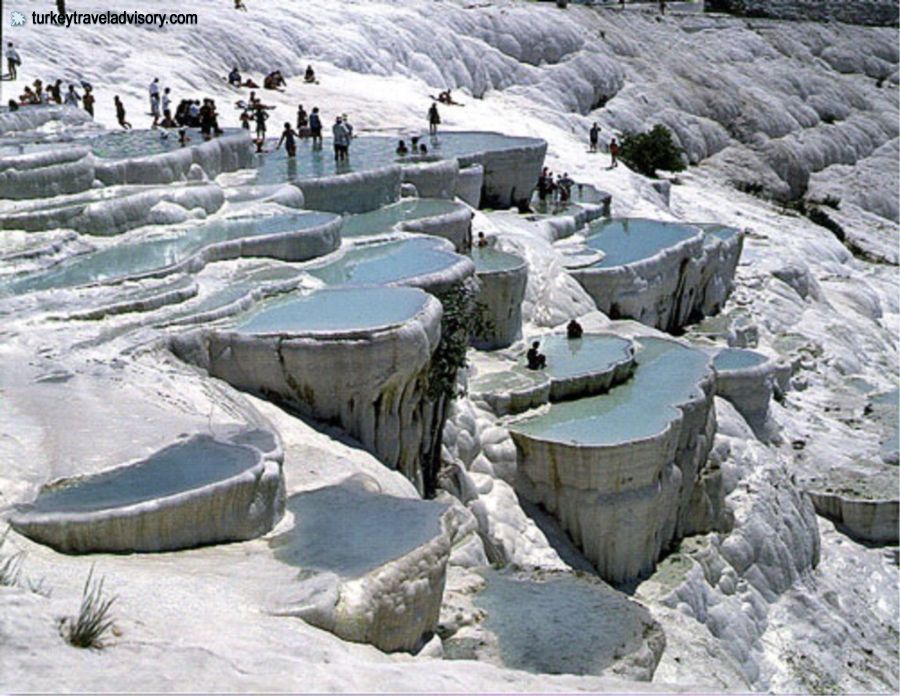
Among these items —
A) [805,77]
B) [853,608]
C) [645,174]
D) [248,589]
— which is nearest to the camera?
[248,589]

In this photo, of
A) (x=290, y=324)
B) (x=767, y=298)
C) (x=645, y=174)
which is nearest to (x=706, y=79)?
(x=645, y=174)

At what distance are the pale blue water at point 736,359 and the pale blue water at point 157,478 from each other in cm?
984

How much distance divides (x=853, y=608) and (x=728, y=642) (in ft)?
8.86

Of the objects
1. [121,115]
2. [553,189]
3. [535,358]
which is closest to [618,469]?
[535,358]

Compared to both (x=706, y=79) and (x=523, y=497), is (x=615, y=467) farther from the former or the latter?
(x=706, y=79)

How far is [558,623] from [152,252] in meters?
5.92

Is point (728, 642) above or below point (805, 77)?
below

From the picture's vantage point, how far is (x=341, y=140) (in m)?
16.4

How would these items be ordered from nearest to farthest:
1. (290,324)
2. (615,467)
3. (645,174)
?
1. (290,324)
2. (615,467)
3. (645,174)

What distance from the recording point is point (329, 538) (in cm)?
728

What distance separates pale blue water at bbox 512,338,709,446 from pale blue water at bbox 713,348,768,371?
1753mm

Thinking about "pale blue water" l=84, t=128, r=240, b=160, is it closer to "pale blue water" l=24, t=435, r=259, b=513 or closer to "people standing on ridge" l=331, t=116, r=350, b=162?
"people standing on ridge" l=331, t=116, r=350, b=162

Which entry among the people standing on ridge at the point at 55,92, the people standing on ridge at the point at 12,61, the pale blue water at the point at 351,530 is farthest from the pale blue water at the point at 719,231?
the pale blue water at the point at 351,530

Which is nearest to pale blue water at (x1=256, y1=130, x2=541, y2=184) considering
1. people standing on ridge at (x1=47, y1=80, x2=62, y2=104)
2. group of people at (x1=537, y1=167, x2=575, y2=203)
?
group of people at (x1=537, y1=167, x2=575, y2=203)
